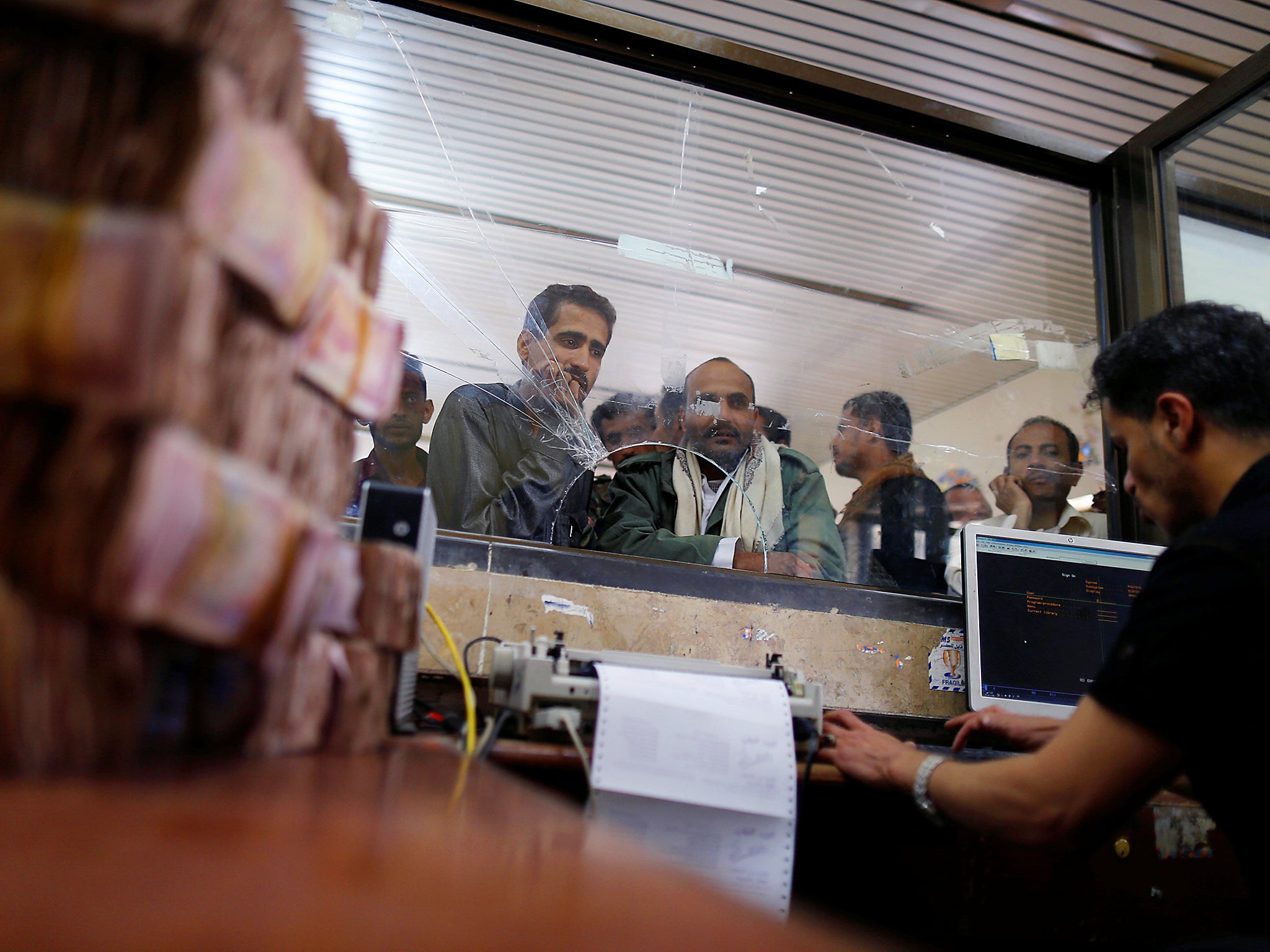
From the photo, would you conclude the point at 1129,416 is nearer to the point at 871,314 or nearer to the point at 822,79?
the point at 871,314

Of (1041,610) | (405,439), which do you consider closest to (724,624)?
(1041,610)

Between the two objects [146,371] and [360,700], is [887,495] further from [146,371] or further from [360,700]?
[146,371]

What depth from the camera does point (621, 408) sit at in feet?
6.10

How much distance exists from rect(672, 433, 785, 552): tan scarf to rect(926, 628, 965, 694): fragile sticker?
42cm

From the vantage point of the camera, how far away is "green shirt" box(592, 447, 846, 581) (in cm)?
168

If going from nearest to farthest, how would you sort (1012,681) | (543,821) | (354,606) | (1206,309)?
1. (543,821)
2. (354,606)
3. (1206,309)
4. (1012,681)

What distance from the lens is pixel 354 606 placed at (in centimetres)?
56

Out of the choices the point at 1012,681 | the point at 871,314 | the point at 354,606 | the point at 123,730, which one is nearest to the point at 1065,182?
the point at 871,314

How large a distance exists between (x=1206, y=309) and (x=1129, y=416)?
0.20 metres

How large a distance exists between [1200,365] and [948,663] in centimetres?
81

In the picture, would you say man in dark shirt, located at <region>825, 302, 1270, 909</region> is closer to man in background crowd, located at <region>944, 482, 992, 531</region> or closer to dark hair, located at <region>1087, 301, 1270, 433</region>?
dark hair, located at <region>1087, 301, 1270, 433</region>

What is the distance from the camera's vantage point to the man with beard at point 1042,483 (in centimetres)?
203

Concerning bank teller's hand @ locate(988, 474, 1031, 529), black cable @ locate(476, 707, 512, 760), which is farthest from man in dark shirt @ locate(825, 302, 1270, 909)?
bank teller's hand @ locate(988, 474, 1031, 529)

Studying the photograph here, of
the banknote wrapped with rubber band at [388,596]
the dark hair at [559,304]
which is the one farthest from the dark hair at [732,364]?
the banknote wrapped with rubber band at [388,596]
